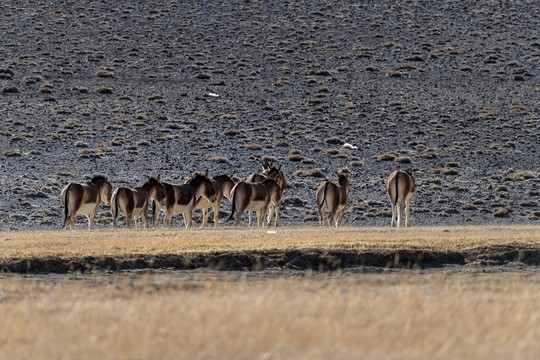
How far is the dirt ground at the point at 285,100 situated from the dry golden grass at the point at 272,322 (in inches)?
849

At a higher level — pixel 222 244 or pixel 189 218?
pixel 222 244

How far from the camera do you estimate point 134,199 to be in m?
28.4

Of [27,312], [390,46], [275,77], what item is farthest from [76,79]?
[27,312]

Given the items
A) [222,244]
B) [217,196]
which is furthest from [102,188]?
[222,244]

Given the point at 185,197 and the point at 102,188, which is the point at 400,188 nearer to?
the point at 185,197

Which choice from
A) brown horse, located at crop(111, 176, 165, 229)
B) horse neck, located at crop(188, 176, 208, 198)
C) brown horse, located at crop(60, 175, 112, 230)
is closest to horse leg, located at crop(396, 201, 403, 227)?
horse neck, located at crop(188, 176, 208, 198)

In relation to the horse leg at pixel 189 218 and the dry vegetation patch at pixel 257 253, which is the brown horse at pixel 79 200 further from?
the dry vegetation patch at pixel 257 253

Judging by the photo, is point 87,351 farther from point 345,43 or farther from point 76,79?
point 345,43

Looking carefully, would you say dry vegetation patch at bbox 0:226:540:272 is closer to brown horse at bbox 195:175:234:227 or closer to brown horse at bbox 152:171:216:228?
brown horse at bbox 152:171:216:228

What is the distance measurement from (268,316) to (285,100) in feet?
165

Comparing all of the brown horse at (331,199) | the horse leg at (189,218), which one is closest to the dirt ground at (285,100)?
the brown horse at (331,199)

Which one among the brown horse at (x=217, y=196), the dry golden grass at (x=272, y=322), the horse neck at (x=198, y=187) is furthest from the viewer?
the brown horse at (x=217, y=196)

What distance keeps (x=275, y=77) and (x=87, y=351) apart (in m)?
56.4

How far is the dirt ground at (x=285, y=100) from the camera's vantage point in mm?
42000
